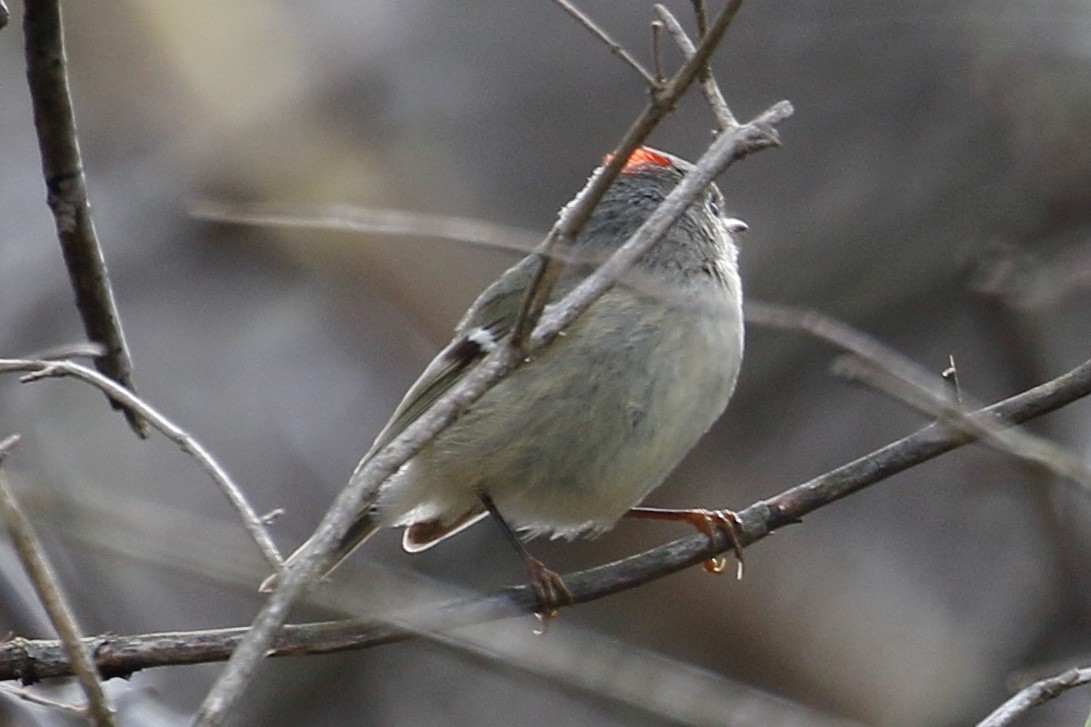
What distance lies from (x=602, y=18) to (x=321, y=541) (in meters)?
7.34

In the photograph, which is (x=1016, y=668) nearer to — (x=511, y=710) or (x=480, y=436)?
(x=511, y=710)

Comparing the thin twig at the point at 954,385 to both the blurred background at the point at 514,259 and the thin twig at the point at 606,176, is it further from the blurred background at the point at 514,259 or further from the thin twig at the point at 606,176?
the blurred background at the point at 514,259

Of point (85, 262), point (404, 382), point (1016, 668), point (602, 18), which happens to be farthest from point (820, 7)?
point (85, 262)

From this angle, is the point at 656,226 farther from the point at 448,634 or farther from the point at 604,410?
the point at 604,410

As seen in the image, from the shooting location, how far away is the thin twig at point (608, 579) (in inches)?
100

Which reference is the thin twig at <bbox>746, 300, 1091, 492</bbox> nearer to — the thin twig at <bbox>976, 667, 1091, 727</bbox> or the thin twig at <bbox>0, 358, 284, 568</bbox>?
the thin twig at <bbox>976, 667, 1091, 727</bbox>

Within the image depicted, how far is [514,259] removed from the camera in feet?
26.7

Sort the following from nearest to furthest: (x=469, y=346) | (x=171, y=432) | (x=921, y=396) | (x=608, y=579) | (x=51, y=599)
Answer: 1. (x=51, y=599)
2. (x=921, y=396)
3. (x=171, y=432)
4. (x=608, y=579)
5. (x=469, y=346)

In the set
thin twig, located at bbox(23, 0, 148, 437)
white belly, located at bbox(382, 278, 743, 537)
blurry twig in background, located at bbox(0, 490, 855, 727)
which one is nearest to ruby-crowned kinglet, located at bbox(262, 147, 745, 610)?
white belly, located at bbox(382, 278, 743, 537)

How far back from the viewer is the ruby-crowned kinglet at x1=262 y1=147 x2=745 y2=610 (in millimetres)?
3518

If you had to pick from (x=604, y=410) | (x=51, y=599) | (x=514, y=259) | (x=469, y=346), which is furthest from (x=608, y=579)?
(x=514, y=259)

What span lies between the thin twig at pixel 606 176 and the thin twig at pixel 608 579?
0.54 meters

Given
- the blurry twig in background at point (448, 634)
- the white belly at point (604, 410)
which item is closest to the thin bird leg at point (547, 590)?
the white belly at point (604, 410)

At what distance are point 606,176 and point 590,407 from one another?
1346 millimetres
